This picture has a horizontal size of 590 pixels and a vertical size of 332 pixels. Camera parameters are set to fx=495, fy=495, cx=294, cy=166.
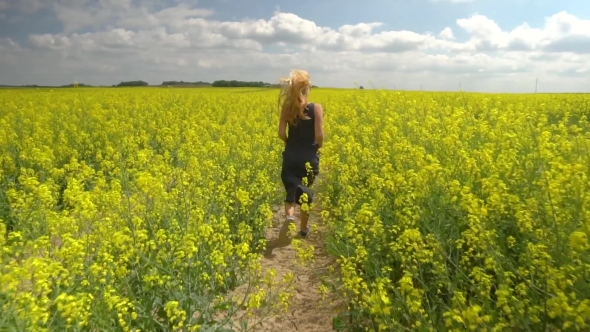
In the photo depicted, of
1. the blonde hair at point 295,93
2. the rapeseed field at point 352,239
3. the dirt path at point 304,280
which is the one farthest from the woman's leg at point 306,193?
the blonde hair at point 295,93

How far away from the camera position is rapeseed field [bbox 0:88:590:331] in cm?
216

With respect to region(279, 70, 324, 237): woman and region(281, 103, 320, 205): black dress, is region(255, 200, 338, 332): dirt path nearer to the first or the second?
region(279, 70, 324, 237): woman

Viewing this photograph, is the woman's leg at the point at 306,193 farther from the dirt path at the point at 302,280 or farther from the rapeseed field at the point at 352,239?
the rapeseed field at the point at 352,239

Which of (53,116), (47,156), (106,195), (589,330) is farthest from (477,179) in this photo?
(53,116)

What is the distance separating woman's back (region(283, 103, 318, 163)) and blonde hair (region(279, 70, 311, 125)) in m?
0.08

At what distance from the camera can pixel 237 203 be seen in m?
4.93

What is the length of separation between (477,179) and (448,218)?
542mm

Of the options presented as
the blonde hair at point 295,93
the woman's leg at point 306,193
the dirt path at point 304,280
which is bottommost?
the dirt path at point 304,280

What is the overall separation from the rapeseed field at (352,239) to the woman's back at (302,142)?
1.40 ft

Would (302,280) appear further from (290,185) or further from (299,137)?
(299,137)

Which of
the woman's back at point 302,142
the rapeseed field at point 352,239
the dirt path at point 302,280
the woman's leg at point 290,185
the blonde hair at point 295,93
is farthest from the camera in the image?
the woman's leg at point 290,185

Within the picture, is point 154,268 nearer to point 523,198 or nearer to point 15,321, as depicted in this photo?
point 15,321

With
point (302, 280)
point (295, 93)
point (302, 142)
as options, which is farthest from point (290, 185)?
point (302, 280)

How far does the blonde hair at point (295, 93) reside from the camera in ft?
14.7
